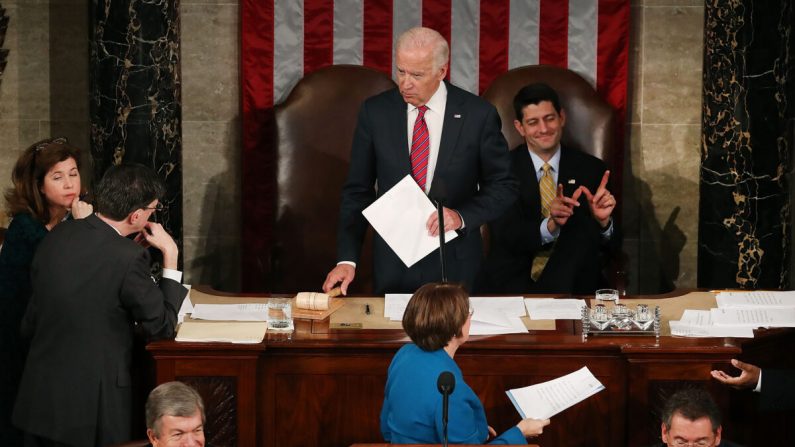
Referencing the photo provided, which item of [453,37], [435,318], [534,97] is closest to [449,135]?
[534,97]

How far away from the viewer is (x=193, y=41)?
296 inches

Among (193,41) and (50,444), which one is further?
(193,41)

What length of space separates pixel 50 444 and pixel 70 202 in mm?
1051

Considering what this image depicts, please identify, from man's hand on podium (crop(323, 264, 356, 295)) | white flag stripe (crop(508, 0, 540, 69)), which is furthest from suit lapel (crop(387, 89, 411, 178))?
white flag stripe (crop(508, 0, 540, 69))

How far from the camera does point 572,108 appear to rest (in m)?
7.02

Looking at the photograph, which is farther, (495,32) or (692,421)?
(495,32)

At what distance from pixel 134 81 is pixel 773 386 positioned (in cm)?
410

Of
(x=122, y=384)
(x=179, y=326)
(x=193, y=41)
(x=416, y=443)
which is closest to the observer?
(x=416, y=443)

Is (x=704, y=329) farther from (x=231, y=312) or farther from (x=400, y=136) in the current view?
(x=231, y=312)

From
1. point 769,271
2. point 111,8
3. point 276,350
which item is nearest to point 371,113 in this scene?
point 276,350

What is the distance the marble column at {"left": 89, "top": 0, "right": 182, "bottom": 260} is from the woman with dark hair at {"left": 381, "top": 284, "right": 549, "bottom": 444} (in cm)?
349

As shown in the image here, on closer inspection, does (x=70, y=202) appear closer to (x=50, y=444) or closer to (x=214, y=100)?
(x=50, y=444)

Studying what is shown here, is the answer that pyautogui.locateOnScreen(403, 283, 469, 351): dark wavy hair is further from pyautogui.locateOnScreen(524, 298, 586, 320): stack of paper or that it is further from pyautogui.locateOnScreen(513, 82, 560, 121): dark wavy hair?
pyautogui.locateOnScreen(513, 82, 560, 121): dark wavy hair

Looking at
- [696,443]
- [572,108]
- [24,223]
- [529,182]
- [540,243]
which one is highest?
[572,108]
